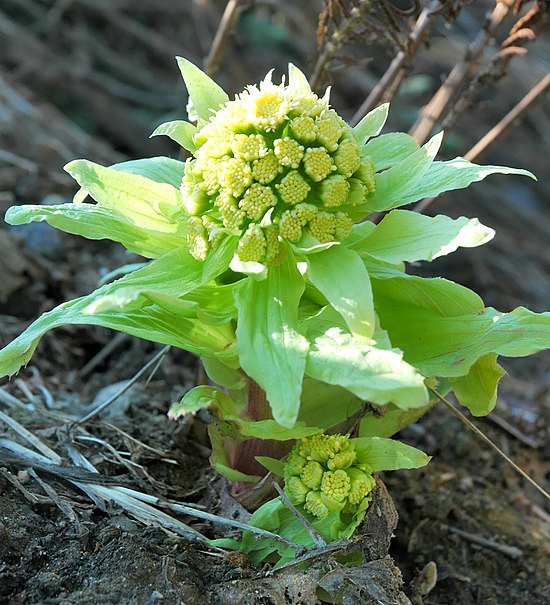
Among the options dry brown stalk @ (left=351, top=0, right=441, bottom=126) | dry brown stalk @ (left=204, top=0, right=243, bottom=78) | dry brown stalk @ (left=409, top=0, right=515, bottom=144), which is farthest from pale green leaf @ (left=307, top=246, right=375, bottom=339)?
dry brown stalk @ (left=204, top=0, right=243, bottom=78)

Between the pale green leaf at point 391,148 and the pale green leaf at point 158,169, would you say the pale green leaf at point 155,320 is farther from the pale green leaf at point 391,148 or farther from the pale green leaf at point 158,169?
the pale green leaf at point 391,148

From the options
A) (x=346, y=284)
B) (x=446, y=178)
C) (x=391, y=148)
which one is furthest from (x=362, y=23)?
(x=346, y=284)

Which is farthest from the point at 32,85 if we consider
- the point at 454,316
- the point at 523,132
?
the point at 454,316

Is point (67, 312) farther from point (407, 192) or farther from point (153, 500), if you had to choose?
point (407, 192)

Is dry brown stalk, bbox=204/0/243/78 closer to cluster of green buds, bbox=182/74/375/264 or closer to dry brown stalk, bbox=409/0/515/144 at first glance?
dry brown stalk, bbox=409/0/515/144

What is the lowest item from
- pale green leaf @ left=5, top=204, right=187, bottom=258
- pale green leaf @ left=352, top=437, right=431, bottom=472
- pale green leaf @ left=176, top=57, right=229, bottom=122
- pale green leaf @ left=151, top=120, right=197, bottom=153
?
pale green leaf @ left=352, top=437, right=431, bottom=472

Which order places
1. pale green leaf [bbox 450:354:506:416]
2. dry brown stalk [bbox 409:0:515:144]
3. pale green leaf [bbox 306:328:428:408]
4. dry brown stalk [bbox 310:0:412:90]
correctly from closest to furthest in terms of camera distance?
pale green leaf [bbox 306:328:428:408], pale green leaf [bbox 450:354:506:416], dry brown stalk [bbox 310:0:412:90], dry brown stalk [bbox 409:0:515:144]

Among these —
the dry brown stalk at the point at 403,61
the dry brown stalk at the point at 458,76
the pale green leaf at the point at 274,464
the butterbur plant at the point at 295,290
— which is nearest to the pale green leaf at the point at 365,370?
the butterbur plant at the point at 295,290
